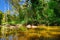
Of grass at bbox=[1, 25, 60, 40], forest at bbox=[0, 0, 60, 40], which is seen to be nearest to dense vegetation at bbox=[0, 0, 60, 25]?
forest at bbox=[0, 0, 60, 40]

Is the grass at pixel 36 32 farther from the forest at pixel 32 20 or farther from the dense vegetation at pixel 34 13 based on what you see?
the dense vegetation at pixel 34 13

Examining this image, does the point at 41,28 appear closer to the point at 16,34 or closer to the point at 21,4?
the point at 16,34

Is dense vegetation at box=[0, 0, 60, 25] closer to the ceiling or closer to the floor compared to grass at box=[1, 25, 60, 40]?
closer to the ceiling

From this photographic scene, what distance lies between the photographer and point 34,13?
5.23 meters

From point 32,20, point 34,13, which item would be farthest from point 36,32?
point 34,13

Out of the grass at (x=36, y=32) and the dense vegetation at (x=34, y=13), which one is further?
the dense vegetation at (x=34, y=13)

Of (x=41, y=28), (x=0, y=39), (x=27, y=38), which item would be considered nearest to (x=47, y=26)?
(x=41, y=28)

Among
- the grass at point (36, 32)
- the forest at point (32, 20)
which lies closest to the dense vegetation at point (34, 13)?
the forest at point (32, 20)

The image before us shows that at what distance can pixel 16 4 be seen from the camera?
5.19m

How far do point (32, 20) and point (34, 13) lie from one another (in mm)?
359

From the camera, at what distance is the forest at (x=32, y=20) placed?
4074 millimetres

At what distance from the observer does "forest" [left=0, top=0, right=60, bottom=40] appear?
13.4 feet

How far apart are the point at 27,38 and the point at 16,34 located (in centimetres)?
33

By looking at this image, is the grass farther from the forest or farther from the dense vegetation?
the dense vegetation
